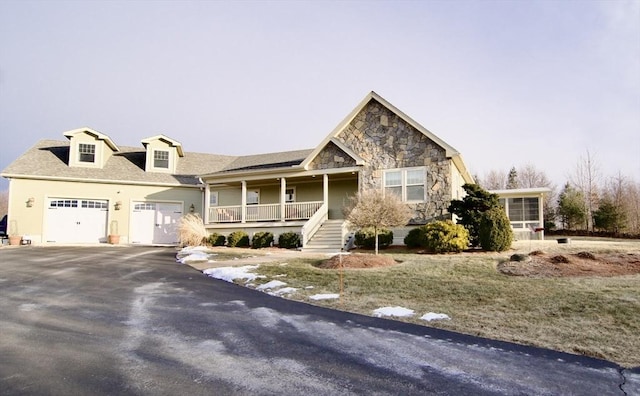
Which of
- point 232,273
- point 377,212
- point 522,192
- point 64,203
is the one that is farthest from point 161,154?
point 522,192

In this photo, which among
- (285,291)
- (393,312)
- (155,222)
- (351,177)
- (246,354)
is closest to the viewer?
(246,354)

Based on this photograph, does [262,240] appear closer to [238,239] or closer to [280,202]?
[238,239]

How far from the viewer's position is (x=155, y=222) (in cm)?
2486

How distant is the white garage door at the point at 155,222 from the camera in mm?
24453


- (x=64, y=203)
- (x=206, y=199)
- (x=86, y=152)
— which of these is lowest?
(x=64, y=203)

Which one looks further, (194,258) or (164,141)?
(164,141)

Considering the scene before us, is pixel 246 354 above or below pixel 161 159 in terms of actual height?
below

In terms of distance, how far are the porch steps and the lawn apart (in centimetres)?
529

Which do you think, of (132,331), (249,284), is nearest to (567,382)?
(132,331)

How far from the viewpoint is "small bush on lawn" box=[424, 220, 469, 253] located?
15367 mm

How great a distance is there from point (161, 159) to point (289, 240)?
1143cm

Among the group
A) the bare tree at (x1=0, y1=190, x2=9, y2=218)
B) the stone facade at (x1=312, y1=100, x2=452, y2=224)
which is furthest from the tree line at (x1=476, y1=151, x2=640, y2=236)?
the bare tree at (x1=0, y1=190, x2=9, y2=218)

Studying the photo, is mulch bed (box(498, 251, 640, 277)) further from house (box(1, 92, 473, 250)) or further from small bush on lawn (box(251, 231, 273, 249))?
small bush on lawn (box(251, 231, 273, 249))

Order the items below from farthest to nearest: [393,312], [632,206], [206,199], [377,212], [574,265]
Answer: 1. [632,206]
2. [206,199]
3. [377,212]
4. [574,265]
5. [393,312]
